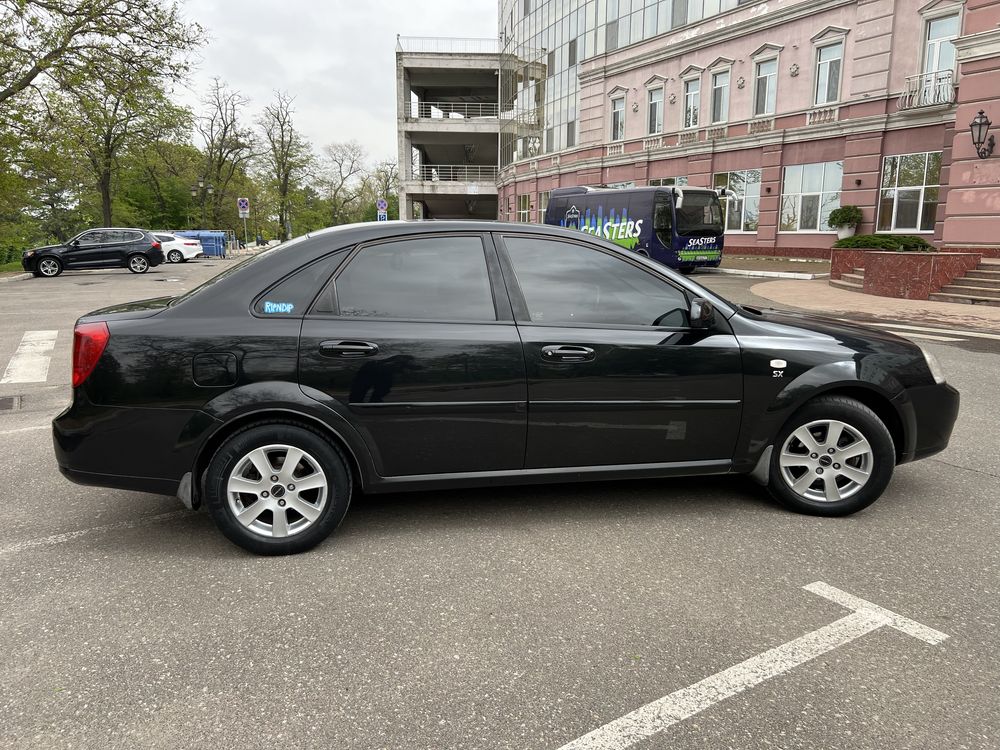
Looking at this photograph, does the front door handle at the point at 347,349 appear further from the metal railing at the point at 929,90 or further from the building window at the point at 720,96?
the building window at the point at 720,96

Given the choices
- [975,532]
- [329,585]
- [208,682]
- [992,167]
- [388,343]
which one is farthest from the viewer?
[992,167]

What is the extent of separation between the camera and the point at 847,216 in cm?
2631

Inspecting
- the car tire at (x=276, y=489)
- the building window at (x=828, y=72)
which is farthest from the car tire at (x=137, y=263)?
the building window at (x=828, y=72)

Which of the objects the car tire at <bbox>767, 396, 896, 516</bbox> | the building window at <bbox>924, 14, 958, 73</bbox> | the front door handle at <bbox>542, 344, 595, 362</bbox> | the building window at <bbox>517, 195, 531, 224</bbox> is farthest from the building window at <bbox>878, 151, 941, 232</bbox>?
the building window at <bbox>517, 195, 531, 224</bbox>

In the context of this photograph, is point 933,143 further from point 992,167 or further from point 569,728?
point 569,728

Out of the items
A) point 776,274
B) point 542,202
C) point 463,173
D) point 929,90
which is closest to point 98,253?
point 776,274

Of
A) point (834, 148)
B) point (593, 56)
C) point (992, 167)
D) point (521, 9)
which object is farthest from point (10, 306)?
point (521, 9)

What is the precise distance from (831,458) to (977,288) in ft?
48.7

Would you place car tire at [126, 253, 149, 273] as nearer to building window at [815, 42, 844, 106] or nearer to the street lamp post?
building window at [815, 42, 844, 106]

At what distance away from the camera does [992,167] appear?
59.0 feet

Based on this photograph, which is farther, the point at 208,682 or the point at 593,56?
the point at 593,56

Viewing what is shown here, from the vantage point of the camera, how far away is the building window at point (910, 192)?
24.5 meters

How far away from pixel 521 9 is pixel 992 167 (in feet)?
127

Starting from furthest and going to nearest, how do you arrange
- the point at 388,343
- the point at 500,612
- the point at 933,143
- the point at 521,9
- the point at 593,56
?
the point at 521,9 < the point at 593,56 < the point at 933,143 < the point at 388,343 < the point at 500,612
